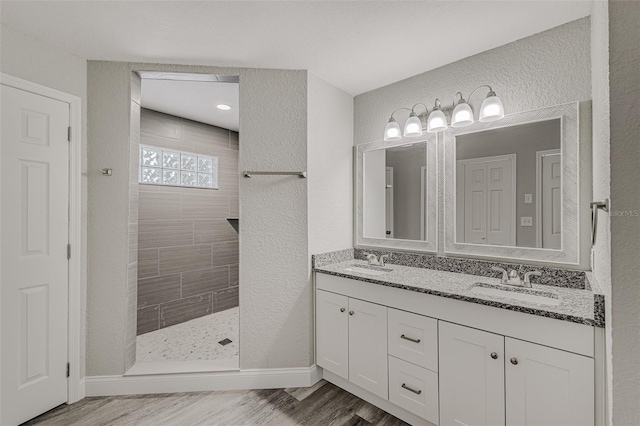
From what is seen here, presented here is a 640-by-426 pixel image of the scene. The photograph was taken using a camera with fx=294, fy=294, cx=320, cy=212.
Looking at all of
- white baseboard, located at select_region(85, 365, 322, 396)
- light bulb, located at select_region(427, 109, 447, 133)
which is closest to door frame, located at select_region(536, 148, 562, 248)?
light bulb, located at select_region(427, 109, 447, 133)

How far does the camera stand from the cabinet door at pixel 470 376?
1.40 metres

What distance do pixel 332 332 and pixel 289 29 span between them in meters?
2.00

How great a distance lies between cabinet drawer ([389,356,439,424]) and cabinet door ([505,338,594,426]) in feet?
1.22

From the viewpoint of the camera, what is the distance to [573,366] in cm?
121

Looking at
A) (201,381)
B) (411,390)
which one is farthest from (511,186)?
(201,381)

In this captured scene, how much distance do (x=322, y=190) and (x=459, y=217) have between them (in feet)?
3.38

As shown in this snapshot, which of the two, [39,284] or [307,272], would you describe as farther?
[307,272]

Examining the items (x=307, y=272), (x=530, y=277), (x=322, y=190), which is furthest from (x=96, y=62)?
(x=530, y=277)

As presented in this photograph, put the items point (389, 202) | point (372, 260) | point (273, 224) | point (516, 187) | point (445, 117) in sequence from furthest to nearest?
point (389, 202), point (372, 260), point (273, 224), point (445, 117), point (516, 187)

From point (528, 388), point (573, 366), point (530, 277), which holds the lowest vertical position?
point (528, 388)

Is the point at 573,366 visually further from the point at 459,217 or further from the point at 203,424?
the point at 203,424

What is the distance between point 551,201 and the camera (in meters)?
1.74

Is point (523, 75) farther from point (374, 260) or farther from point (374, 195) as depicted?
point (374, 260)

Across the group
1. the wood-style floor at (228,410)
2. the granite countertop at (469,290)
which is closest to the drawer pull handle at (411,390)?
the wood-style floor at (228,410)
